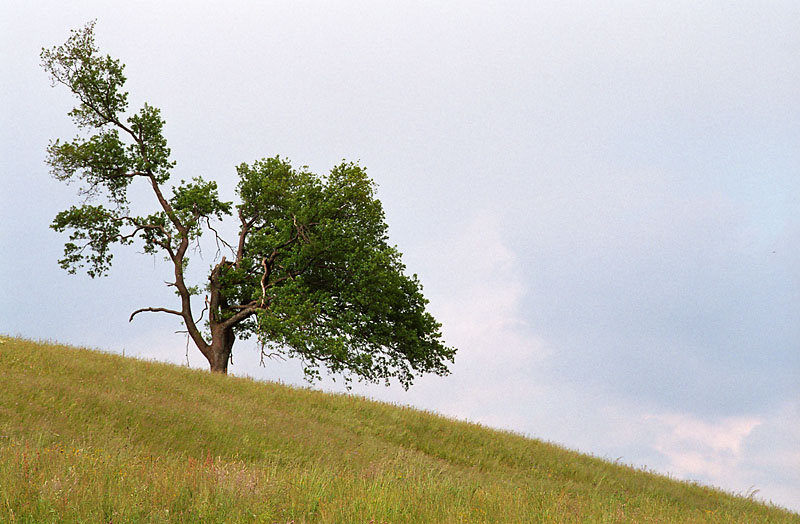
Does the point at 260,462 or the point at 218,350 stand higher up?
the point at 218,350

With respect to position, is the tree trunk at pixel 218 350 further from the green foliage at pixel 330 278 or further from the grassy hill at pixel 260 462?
the grassy hill at pixel 260 462

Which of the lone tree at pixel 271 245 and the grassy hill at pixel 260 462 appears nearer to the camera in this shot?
the grassy hill at pixel 260 462

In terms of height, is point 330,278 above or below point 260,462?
above

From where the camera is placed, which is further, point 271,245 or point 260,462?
point 271,245

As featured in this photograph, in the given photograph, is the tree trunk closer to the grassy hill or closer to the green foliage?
the green foliage

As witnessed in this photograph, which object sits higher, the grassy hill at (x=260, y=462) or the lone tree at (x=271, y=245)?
the lone tree at (x=271, y=245)

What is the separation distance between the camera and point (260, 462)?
13.0 metres

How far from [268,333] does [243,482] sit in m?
15.3

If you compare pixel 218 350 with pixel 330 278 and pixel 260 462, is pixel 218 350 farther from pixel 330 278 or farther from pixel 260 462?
pixel 260 462

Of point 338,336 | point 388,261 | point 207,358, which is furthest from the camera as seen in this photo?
point 207,358

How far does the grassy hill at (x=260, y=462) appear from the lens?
754 centimetres

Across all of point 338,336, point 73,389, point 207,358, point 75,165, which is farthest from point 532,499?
point 75,165

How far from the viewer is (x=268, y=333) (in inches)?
911

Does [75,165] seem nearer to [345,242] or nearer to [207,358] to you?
[207,358]
